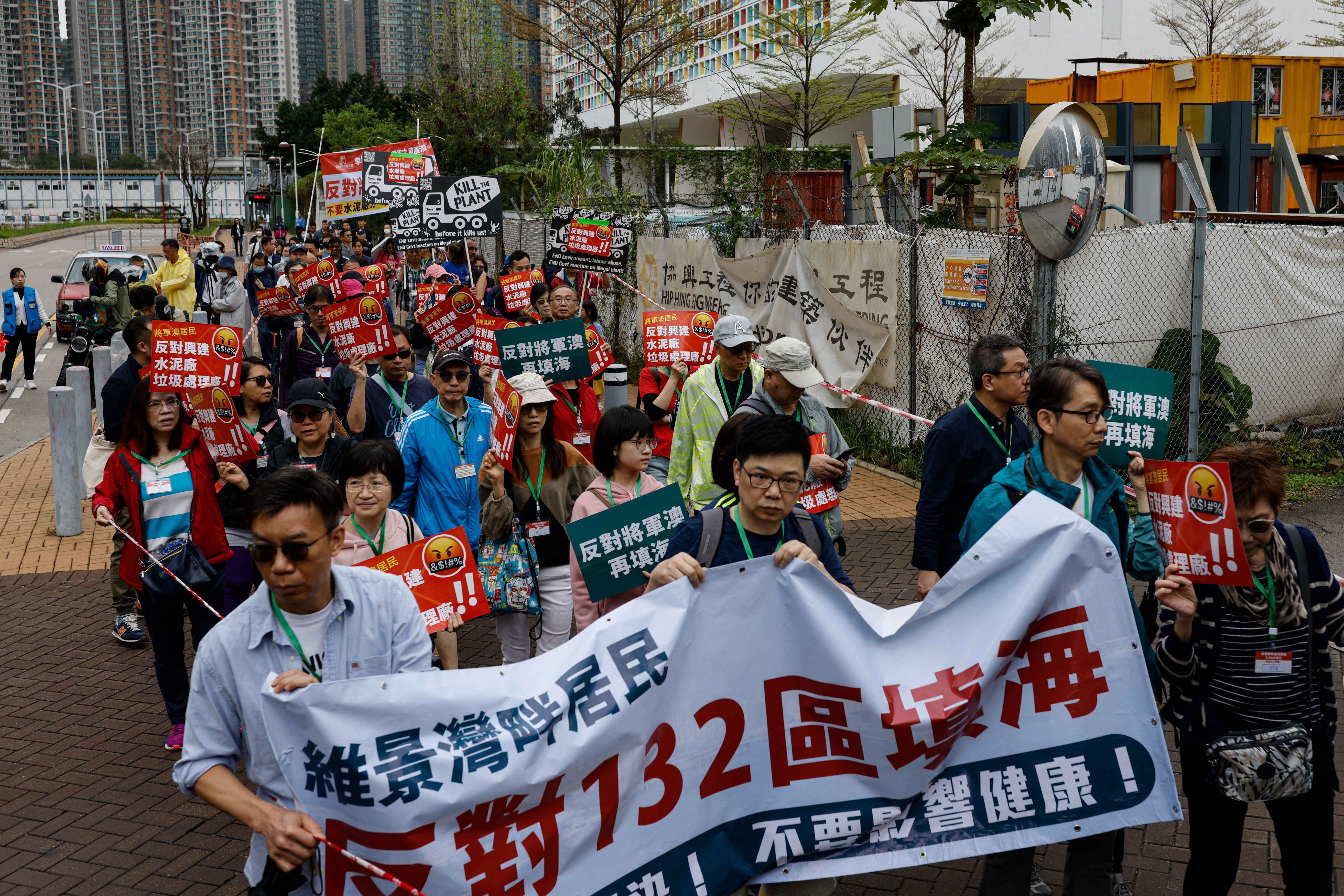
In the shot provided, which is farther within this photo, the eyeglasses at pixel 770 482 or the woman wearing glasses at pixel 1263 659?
the eyeglasses at pixel 770 482

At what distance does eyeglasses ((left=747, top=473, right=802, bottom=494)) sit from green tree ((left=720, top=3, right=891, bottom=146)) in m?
30.4

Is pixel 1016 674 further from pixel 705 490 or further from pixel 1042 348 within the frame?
pixel 1042 348

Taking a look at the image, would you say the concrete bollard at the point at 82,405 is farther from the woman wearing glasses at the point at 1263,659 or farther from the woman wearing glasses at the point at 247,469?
the woman wearing glasses at the point at 1263,659

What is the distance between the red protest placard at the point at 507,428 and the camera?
18.9 ft

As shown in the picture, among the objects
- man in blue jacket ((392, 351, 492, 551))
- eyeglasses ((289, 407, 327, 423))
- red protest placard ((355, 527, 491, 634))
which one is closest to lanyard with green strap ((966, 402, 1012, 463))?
red protest placard ((355, 527, 491, 634))

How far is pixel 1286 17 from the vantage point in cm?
4806

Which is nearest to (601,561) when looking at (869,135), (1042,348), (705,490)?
(705,490)

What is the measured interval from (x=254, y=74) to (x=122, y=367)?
509 feet

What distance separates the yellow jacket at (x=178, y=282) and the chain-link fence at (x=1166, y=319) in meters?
8.64

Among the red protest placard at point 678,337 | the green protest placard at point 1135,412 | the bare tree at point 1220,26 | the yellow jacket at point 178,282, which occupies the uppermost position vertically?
the bare tree at point 1220,26

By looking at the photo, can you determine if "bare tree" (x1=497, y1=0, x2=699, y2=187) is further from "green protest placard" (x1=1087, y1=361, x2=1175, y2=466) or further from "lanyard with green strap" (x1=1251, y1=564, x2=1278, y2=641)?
"lanyard with green strap" (x1=1251, y1=564, x2=1278, y2=641)

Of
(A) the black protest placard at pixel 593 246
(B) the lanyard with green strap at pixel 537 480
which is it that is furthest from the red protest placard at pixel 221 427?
(A) the black protest placard at pixel 593 246

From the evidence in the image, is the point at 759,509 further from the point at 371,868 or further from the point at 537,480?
the point at 537,480

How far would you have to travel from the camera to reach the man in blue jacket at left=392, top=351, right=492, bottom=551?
20.8ft
